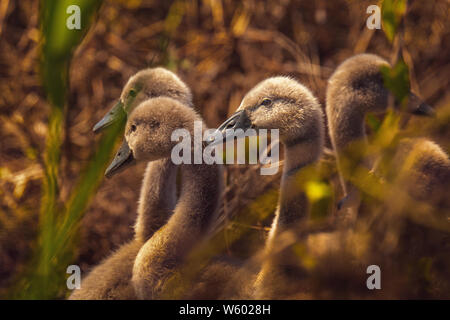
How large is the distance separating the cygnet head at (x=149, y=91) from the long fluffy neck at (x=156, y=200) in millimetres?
277

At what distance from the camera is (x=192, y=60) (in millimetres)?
3438

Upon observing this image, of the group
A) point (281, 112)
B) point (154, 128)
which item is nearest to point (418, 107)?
point (281, 112)

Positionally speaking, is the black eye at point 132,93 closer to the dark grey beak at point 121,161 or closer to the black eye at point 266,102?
the dark grey beak at point 121,161

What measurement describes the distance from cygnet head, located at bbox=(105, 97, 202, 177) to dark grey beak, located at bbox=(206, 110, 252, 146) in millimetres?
68

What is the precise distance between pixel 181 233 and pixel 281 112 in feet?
1.52

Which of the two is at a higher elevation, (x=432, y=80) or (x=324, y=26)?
(x=324, y=26)

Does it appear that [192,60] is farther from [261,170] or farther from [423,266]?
[423,266]

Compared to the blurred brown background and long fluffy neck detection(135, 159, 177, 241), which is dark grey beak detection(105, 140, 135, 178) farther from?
the blurred brown background

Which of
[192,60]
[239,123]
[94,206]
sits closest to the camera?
[239,123]

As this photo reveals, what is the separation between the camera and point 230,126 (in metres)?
1.72

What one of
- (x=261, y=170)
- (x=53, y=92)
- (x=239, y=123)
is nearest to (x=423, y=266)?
(x=53, y=92)

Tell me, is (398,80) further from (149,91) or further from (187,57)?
(187,57)

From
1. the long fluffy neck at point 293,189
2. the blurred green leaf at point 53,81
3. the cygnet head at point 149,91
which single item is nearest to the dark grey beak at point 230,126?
the long fluffy neck at point 293,189

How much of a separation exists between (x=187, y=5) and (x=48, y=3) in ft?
10.3
